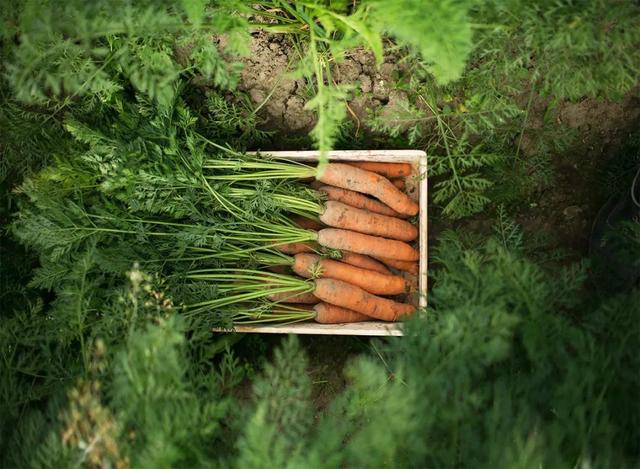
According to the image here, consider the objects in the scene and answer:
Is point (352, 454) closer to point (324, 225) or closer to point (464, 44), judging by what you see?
point (324, 225)

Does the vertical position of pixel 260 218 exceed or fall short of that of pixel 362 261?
it exceeds it

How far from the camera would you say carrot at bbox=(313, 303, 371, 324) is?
2.36 meters

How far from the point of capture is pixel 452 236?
2.24 m

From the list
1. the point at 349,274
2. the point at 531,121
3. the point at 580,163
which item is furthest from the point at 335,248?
the point at 580,163

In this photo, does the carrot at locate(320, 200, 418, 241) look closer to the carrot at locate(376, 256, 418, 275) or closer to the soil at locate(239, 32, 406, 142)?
the carrot at locate(376, 256, 418, 275)

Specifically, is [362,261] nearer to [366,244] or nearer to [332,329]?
[366,244]

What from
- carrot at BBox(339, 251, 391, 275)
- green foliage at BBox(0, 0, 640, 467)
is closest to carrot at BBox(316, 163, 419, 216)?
green foliage at BBox(0, 0, 640, 467)

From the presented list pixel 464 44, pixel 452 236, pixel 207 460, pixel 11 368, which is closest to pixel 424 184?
pixel 452 236

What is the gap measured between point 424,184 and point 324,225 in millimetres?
479

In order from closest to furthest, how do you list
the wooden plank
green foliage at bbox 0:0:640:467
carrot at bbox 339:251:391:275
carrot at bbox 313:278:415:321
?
green foliage at bbox 0:0:640:467, the wooden plank, carrot at bbox 313:278:415:321, carrot at bbox 339:251:391:275

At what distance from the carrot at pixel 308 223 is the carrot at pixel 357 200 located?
0.13 m

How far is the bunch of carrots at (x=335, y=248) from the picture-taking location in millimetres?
2311

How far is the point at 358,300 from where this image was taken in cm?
240

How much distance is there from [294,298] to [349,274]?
0.26 metres
